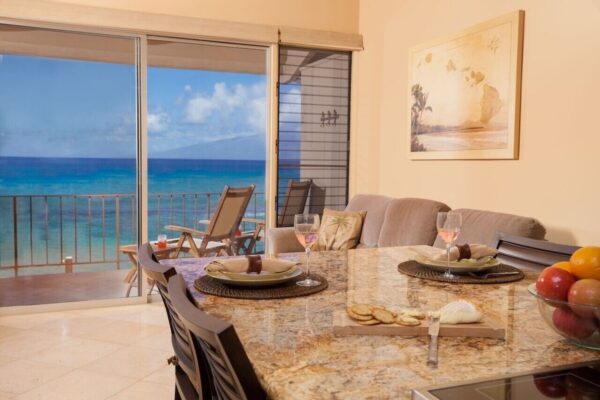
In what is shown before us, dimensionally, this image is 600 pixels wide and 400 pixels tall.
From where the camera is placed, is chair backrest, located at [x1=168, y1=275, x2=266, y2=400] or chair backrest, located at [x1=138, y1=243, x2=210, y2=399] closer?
chair backrest, located at [x1=168, y1=275, x2=266, y2=400]

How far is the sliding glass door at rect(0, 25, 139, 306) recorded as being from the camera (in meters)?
4.16

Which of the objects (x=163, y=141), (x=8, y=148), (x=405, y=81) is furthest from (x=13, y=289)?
(x=405, y=81)

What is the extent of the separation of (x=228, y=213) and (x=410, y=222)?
6.53 feet

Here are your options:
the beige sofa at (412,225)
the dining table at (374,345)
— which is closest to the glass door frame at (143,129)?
the beige sofa at (412,225)

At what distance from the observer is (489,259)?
1.63 metres

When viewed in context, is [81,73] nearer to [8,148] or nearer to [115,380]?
[8,148]

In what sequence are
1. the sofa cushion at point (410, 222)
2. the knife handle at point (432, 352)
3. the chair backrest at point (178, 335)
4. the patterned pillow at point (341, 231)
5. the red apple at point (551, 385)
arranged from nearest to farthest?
the red apple at point (551, 385), the knife handle at point (432, 352), the chair backrest at point (178, 335), the sofa cushion at point (410, 222), the patterned pillow at point (341, 231)

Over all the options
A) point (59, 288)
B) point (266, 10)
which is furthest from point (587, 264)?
point (59, 288)

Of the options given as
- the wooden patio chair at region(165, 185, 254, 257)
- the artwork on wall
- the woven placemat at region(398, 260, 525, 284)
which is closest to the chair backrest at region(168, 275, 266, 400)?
the woven placemat at region(398, 260, 525, 284)

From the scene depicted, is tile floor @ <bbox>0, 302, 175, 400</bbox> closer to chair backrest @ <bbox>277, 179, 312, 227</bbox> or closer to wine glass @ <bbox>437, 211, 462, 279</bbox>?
chair backrest @ <bbox>277, 179, 312, 227</bbox>

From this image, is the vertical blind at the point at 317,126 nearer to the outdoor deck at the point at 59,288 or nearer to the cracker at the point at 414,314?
the outdoor deck at the point at 59,288

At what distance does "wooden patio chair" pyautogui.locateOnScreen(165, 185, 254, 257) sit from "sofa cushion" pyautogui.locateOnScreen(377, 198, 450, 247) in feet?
5.33

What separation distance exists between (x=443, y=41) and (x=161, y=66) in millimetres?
2676

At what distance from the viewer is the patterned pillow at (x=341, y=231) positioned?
13.6 feet
